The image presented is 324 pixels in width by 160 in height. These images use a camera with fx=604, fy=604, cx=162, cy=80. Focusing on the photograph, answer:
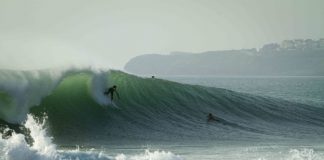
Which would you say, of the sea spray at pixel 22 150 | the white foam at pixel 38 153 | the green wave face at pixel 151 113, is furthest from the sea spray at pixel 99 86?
the sea spray at pixel 22 150

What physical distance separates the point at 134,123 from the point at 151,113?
1.88m

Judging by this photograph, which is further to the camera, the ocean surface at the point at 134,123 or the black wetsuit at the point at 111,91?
the black wetsuit at the point at 111,91

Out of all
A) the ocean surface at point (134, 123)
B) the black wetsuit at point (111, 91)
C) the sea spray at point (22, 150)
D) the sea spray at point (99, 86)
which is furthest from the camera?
the black wetsuit at point (111, 91)

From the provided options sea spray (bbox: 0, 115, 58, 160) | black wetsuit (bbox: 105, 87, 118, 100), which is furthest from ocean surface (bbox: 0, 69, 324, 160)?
black wetsuit (bbox: 105, 87, 118, 100)

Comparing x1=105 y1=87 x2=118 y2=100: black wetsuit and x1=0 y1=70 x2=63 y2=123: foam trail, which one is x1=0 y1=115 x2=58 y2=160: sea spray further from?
x1=105 y1=87 x2=118 y2=100: black wetsuit

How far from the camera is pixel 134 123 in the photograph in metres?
20.8

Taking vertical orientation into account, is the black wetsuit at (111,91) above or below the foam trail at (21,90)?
above

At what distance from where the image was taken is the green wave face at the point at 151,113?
63.3 feet

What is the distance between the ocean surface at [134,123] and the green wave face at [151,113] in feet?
0.11

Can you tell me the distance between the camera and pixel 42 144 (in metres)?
13.6

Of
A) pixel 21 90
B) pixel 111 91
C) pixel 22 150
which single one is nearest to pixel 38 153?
pixel 22 150

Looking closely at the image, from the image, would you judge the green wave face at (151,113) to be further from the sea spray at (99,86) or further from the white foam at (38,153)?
the white foam at (38,153)

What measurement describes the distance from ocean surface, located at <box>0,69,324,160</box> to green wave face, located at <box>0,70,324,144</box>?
35 mm

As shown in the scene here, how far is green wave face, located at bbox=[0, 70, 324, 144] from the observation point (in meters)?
19.3
